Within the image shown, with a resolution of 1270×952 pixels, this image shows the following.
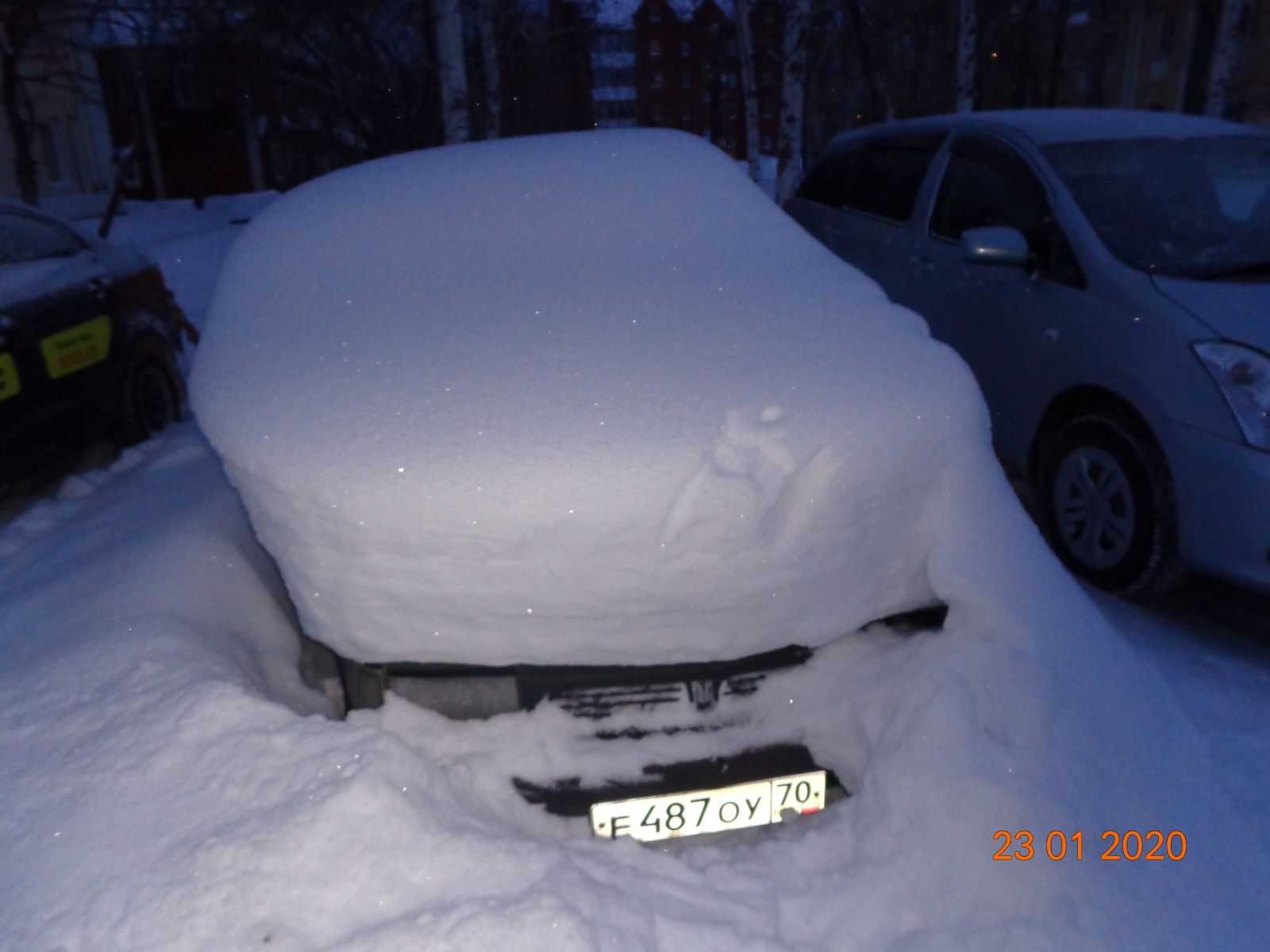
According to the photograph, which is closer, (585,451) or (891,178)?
(585,451)

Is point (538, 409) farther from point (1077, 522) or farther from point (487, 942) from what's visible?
point (1077, 522)

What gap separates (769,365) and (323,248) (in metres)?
1.43

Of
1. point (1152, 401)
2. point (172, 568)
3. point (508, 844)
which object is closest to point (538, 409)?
point (508, 844)

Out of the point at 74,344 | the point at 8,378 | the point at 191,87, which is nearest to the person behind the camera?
the point at 8,378

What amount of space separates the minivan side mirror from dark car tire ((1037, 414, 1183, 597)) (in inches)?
27.8

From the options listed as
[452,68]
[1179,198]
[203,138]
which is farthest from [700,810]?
[203,138]

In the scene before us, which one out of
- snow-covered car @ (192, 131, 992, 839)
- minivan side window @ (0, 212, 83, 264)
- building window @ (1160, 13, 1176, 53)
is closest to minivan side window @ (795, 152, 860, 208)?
snow-covered car @ (192, 131, 992, 839)

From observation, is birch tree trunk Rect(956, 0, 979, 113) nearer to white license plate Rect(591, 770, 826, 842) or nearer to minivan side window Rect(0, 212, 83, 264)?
minivan side window Rect(0, 212, 83, 264)

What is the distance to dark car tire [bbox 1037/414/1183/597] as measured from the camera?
3.28 meters

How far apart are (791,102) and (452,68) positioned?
5012mm

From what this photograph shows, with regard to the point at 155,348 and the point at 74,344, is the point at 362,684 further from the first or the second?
the point at 155,348

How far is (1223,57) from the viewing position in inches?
511

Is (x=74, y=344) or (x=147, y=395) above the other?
(x=74, y=344)

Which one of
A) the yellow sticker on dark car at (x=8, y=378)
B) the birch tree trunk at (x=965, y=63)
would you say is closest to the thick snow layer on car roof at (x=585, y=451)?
the yellow sticker on dark car at (x=8, y=378)
